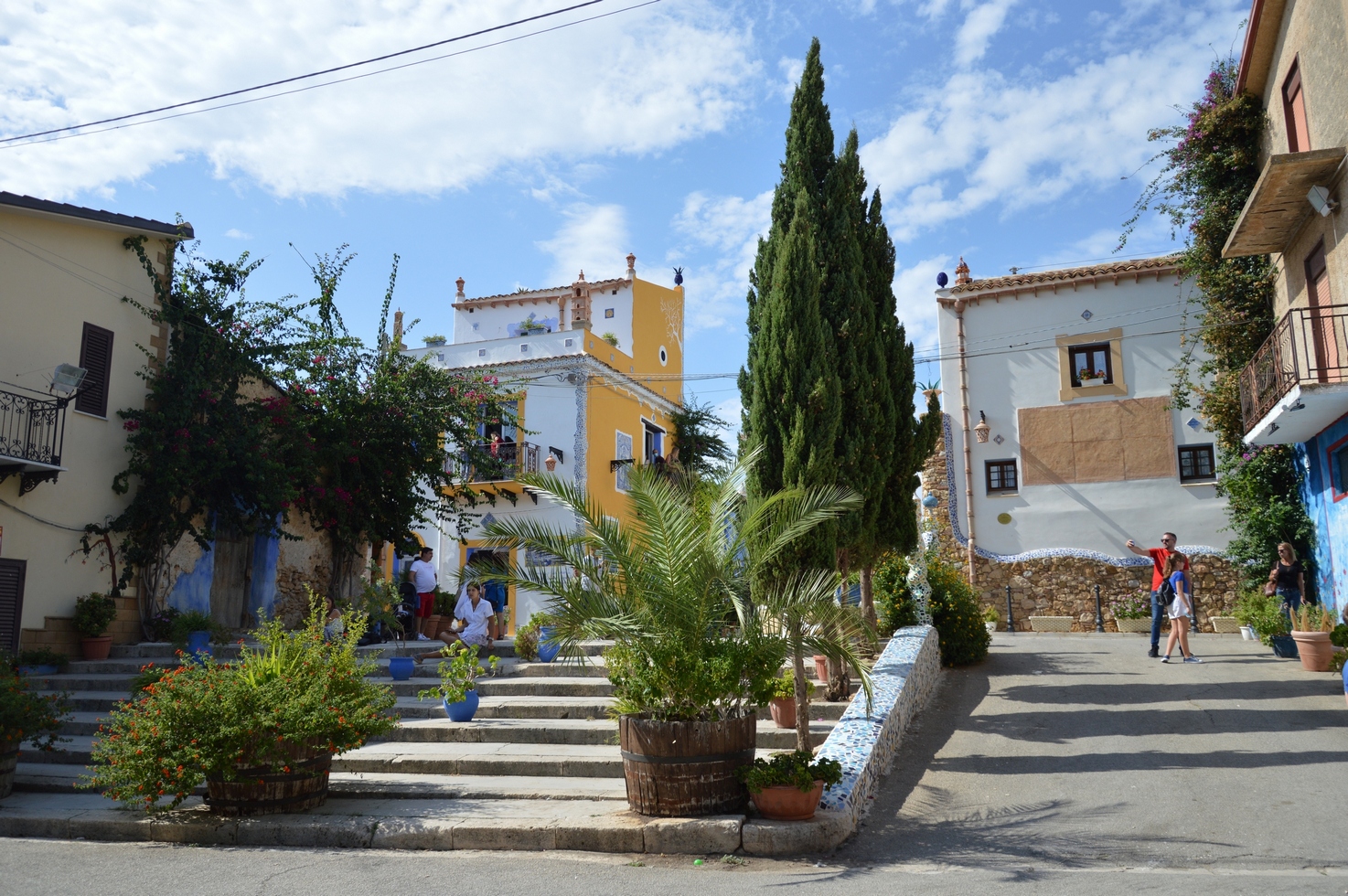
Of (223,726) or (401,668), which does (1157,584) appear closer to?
(401,668)

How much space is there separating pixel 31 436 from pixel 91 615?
259 centimetres

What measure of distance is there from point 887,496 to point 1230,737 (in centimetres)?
432

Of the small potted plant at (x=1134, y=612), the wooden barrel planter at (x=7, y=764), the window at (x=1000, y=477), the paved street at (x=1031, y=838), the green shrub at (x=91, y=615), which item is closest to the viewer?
the paved street at (x=1031, y=838)

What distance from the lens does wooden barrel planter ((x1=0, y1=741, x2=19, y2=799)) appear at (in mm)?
8102

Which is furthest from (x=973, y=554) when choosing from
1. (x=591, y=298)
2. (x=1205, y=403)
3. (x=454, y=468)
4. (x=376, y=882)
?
(x=376, y=882)

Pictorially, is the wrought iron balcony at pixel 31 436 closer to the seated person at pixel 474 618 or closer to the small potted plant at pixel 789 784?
the seated person at pixel 474 618

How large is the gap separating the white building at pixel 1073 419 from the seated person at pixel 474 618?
13.3m

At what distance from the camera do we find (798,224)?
11008 mm

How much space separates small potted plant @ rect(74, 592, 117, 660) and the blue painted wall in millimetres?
17328

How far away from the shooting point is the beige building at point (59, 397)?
42.4 ft

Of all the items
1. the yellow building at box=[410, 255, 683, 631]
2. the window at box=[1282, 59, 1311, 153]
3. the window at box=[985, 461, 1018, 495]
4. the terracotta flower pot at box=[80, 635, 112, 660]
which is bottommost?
the terracotta flower pot at box=[80, 635, 112, 660]

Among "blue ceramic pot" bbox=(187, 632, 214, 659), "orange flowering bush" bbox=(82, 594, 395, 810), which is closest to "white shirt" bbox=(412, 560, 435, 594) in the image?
"blue ceramic pot" bbox=(187, 632, 214, 659)

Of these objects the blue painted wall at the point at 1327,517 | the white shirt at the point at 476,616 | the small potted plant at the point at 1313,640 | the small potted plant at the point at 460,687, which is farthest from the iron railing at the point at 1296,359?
the white shirt at the point at 476,616

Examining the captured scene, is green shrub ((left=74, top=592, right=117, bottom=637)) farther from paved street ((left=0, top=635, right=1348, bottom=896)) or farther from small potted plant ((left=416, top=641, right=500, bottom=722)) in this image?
paved street ((left=0, top=635, right=1348, bottom=896))
